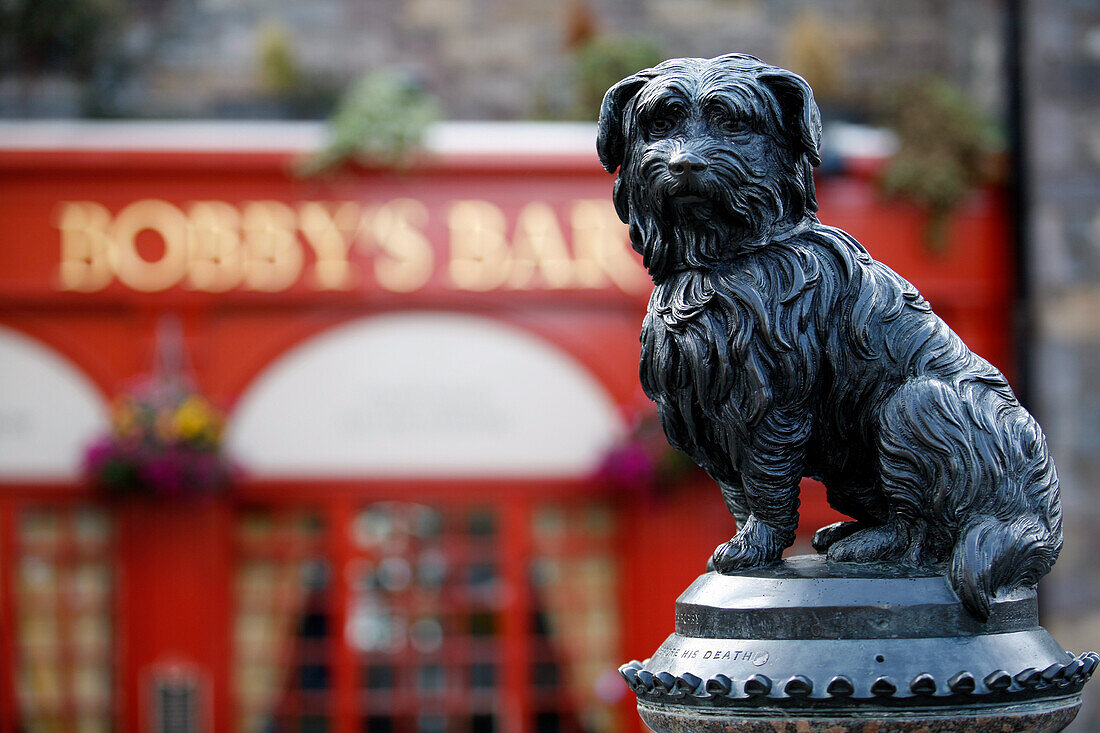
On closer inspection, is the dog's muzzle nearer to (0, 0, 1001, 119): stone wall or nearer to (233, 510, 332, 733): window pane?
(233, 510, 332, 733): window pane

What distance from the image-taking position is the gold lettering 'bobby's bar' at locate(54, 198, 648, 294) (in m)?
9.91

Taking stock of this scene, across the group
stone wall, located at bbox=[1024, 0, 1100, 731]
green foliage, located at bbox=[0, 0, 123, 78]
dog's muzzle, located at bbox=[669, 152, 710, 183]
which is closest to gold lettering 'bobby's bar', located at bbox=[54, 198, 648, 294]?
green foliage, located at bbox=[0, 0, 123, 78]

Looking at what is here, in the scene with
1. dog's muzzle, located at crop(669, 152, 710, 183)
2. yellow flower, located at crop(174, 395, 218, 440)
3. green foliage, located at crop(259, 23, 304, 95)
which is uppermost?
green foliage, located at crop(259, 23, 304, 95)

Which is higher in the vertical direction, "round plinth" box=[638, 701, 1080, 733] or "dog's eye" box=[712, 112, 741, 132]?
"dog's eye" box=[712, 112, 741, 132]

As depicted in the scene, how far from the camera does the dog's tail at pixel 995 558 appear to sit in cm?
233

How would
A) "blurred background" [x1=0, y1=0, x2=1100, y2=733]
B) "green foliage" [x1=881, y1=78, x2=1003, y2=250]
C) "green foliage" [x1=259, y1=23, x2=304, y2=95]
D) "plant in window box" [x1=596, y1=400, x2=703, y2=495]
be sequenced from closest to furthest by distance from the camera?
"plant in window box" [x1=596, y1=400, x2=703, y2=495]
"blurred background" [x1=0, y1=0, x2=1100, y2=733]
"green foliage" [x1=881, y1=78, x2=1003, y2=250]
"green foliage" [x1=259, y1=23, x2=304, y2=95]

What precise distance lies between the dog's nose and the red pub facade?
742 centimetres

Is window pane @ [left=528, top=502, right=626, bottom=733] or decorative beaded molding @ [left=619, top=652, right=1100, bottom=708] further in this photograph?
window pane @ [left=528, top=502, right=626, bottom=733]

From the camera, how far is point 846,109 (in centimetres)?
1096

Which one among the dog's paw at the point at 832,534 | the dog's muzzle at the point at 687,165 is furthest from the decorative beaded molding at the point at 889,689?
the dog's muzzle at the point at 687,165

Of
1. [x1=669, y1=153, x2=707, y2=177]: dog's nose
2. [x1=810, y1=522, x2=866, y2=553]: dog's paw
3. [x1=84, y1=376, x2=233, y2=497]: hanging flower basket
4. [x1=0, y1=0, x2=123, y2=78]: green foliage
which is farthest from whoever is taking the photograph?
[x1=0, y1=0, x2=123, y2=78]: green foliage

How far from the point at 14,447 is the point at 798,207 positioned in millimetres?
8502

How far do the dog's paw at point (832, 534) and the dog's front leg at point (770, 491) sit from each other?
16 cm

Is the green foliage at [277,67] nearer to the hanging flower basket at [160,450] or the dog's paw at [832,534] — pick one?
the hanging flower basket at [160,450]
